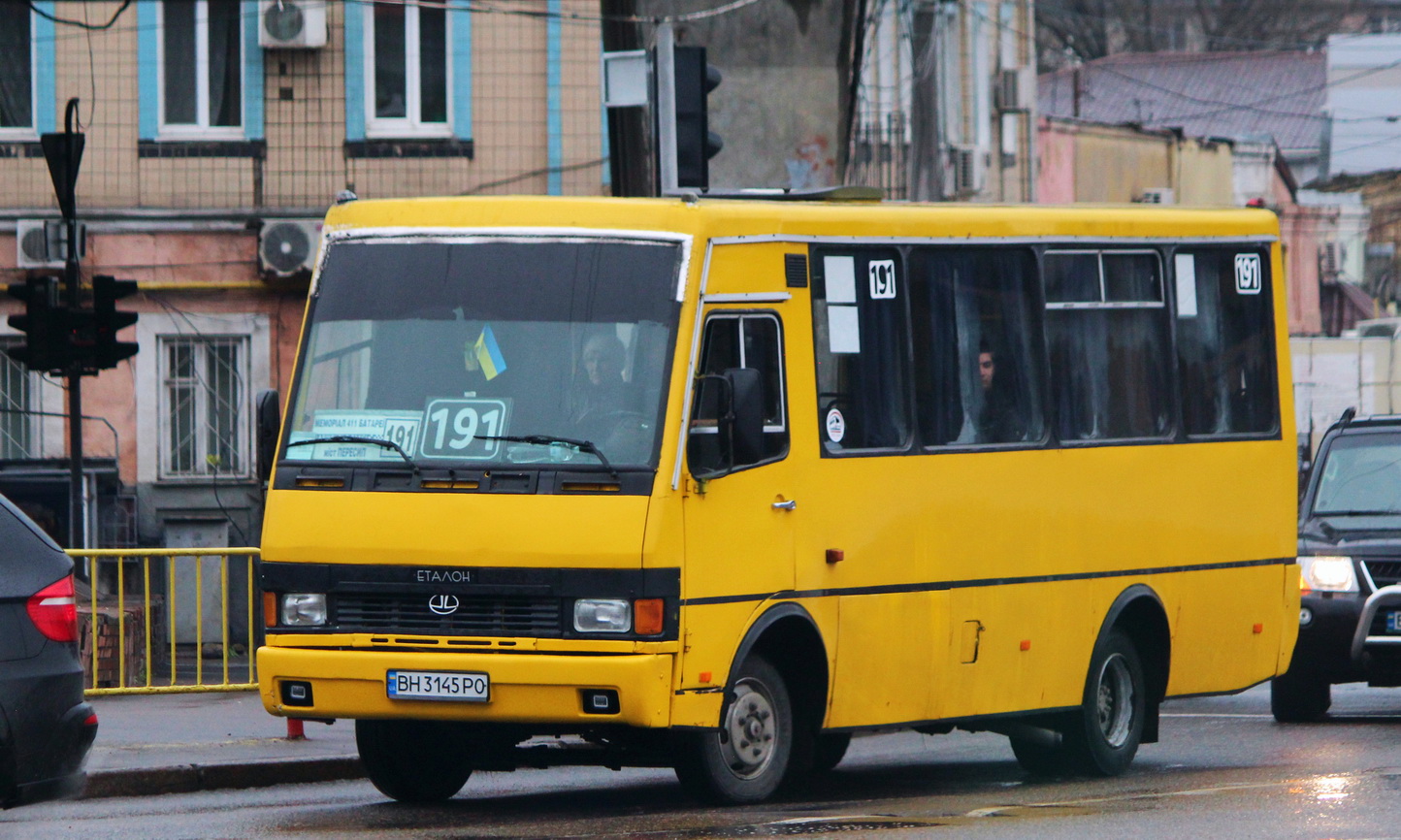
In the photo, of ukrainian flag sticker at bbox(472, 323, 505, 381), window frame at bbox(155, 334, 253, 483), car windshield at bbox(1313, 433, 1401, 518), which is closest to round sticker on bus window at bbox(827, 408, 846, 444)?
ukrainian flag sticker at bbox(472, 323, 505, 381)

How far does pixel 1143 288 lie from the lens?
12695 mm

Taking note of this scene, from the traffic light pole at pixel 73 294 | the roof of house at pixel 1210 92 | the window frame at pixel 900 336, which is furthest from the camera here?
the roof of house at pixel 1210 92

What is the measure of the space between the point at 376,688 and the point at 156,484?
580 inches

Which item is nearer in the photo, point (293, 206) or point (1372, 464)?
point (1372, 464)

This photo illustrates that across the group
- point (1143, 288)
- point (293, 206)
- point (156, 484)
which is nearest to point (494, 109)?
point (293, 206)

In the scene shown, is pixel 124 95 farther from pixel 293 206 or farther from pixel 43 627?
pixel 43 627

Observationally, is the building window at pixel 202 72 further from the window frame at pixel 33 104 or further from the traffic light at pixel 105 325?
the traffic light at pixel 105 325

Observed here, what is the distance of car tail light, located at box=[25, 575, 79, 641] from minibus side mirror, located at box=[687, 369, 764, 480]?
2543 millimetres

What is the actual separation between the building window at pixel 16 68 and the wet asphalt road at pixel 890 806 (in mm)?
13255

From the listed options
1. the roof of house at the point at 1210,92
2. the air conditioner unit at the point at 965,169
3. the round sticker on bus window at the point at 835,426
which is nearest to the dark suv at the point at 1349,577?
the round sticker on bus window at the point at 835,426

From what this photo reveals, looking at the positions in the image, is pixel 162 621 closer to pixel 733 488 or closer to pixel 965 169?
pixel 733 488

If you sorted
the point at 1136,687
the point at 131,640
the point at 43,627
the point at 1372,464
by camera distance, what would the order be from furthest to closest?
the point at 1372,464 < the point at 131,640 < the point at 1136,687 < the point at 43,627

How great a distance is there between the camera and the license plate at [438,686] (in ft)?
31.7

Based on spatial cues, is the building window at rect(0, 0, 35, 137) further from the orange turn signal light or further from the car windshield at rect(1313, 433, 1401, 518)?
the orange turn signal light
